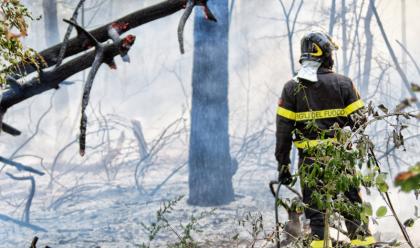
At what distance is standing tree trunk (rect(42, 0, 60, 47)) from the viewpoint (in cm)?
1082

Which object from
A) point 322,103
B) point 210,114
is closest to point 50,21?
point 210,114

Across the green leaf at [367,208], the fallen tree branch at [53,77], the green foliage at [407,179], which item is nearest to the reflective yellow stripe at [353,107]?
the fallen tree branch at [53,77]

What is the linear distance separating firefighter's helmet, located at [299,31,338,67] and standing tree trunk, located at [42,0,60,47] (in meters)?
8.33

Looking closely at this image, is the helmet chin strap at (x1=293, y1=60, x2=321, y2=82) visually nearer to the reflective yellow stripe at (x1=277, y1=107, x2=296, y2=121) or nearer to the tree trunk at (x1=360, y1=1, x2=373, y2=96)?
the reflective yellow stripe at (x1=277, y1=107, x2=296, y2=121)

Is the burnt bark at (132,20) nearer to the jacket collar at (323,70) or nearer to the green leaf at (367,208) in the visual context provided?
the jacket collar at (323,70)

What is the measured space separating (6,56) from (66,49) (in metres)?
0.97

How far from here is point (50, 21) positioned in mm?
10805

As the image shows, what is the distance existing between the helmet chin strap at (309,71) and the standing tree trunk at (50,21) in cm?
836

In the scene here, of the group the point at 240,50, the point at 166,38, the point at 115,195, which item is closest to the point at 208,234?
the point at 115,195

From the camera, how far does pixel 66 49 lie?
2.73 m

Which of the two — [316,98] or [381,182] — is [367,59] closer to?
[316,98]

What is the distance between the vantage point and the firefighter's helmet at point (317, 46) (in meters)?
3.40

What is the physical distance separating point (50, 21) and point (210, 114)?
552cm

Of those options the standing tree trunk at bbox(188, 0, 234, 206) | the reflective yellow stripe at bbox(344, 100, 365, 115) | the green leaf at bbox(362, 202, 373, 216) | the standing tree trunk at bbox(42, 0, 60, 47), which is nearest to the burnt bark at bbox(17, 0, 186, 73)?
the reflective yellow stripe at bbox(344, 100, 365, 115)
